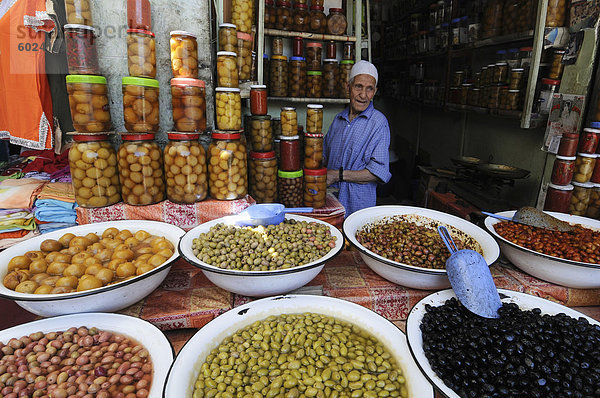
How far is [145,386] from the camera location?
35.7 inches

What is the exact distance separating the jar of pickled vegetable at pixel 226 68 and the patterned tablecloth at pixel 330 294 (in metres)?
0.96

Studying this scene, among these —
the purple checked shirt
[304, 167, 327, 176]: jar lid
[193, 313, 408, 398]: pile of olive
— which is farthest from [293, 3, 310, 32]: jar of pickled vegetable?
[193, 313, 408, 398]: pile of olive

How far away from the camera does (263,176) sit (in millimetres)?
1995

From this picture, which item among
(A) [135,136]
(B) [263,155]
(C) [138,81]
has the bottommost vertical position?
Result: (B) [263,155]

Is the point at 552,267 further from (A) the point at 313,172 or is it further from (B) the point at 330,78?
(B) the point at 330,78

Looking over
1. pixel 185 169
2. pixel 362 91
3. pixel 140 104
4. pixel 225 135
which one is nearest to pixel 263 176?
pixel 225 135

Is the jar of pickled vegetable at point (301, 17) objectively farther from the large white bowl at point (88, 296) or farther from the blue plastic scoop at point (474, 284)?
the blue plastic scoop at point (474, 284)

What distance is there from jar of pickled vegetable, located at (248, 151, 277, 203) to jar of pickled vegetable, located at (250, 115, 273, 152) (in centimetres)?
6

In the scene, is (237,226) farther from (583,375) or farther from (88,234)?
(583,375)

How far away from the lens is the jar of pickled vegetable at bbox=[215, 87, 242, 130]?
1680mm

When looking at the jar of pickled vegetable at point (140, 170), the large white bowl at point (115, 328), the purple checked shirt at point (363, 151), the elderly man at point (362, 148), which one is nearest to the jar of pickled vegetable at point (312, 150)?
the elderly man at point (362, 148)

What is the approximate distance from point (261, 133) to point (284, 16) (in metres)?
1.92

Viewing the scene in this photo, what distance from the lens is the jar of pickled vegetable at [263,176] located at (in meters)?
1.98

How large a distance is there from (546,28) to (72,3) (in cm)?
311
